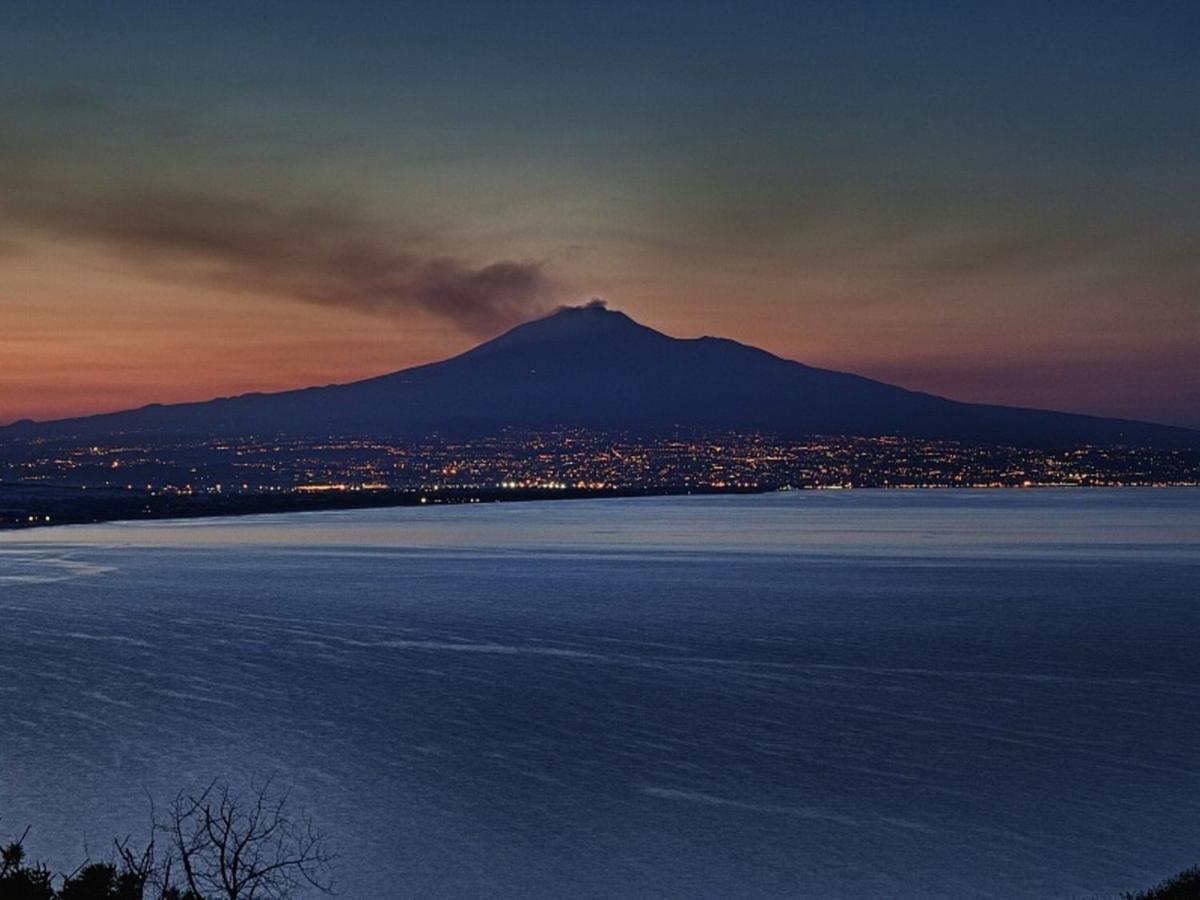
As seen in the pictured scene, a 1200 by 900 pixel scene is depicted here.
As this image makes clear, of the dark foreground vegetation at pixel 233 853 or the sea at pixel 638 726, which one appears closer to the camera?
the dark foreground vegetation at pixel 233 853

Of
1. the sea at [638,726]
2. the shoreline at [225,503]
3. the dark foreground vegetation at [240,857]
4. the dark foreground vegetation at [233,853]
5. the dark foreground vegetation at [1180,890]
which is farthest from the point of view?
the shoreline at [225,503]

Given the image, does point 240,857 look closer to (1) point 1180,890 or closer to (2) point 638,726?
(2) point 638,726

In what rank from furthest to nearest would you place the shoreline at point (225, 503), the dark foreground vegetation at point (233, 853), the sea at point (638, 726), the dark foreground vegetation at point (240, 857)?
1. the shoreline at point (225, 503)
2. the sea at point (638, 726)
3. the dark foreground vegetation at point (233, 853)
4. the dark foreground vegetation at point (240, 857)

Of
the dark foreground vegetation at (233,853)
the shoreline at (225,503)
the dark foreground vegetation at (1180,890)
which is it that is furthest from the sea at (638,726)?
the shoreline at (225,503)

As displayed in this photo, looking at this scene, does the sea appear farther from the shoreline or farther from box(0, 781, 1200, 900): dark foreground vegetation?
the shoreline

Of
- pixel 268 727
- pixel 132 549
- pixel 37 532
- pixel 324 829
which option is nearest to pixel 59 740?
pixel 268 727

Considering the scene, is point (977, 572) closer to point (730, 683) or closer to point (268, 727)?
point (730, 683)

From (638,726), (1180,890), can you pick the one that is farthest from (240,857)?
(1180,890)

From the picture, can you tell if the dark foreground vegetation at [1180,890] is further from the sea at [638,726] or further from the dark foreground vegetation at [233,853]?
the dark foreground vegetation at [233,853]
